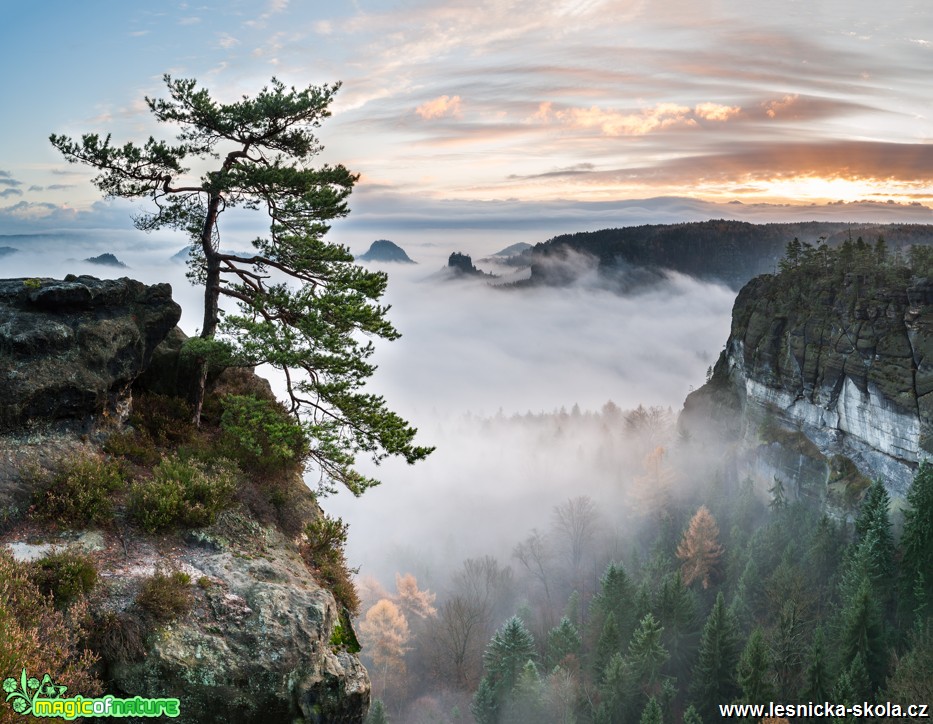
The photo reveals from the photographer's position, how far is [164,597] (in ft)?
36.8

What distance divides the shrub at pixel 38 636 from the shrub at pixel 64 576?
20cm

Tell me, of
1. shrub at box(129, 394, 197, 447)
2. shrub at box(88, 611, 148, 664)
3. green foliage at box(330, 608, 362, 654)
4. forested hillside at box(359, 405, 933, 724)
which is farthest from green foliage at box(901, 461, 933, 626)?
shrub at box(88, 611, 148, 664)

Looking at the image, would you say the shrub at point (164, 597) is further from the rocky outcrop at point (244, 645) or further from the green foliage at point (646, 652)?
the green foliage at point (646, 652)

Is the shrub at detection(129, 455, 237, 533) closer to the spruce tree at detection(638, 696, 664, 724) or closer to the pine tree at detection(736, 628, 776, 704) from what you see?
the spruce tree at detection(638, 696, 664, 724)

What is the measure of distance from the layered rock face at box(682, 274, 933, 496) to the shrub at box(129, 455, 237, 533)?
2761 inches

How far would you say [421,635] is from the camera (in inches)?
3081

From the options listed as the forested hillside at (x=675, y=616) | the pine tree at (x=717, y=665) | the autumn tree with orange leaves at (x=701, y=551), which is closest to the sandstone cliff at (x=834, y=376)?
the forested hillside at (x=675, y=616)

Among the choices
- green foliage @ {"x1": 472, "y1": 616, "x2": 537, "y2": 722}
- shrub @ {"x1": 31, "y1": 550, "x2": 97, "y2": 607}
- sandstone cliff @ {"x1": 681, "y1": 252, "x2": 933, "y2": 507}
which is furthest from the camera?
sandstone cliff @ {"x1": 681, "y1": 252, "x2": 933, "y2": 507}

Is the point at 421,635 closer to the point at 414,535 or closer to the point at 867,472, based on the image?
the point at 414,535

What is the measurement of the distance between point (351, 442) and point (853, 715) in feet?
126

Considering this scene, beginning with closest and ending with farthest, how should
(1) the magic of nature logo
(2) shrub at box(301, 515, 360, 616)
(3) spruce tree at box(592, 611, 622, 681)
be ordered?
(1) the magic of nature logo → (2) shrub at box(301, 515, 360, 616) → (3) spruce tree at box(592, 611, 622, 681)

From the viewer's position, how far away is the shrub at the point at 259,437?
16.0m

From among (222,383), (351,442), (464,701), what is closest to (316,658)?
(351,442)

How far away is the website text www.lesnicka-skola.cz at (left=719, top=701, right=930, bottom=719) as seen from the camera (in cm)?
3499
